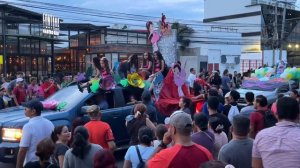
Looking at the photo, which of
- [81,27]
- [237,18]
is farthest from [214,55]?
[237,18]

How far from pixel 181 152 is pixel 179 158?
6cm

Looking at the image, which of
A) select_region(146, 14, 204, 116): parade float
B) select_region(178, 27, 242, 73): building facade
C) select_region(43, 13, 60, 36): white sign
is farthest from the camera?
select_region(178, 27, 242, 73): building facade

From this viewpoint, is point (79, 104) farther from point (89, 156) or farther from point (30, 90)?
point (30, 90)

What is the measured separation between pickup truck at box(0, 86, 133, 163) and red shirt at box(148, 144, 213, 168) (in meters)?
4.57

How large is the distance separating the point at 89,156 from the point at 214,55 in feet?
136

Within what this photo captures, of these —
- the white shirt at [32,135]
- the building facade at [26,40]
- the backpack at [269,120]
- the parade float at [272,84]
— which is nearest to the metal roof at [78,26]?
the building facade at [26,40]

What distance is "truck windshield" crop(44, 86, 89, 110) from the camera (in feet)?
27.6

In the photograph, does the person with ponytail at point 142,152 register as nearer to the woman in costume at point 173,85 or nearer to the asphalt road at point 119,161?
the asphalt road at point 119,161

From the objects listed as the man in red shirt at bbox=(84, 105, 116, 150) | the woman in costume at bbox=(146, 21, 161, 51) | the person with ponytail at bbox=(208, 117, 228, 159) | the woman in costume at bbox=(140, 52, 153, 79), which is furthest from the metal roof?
the person with ponytail at bbox=(208, 117, 228, 159)

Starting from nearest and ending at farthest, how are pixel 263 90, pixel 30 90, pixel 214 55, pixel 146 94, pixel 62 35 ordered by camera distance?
pixel 146 94, pixel 263 90, pixel 30 90, pixel 62 35, pixel 214 55

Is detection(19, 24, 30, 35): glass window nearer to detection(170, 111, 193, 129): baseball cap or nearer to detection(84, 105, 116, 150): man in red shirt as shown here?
detection(84, 105, 116, 150): man in red shirt

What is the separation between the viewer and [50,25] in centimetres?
3120

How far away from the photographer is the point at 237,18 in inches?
2899

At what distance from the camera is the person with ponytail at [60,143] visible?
16.3 ft
